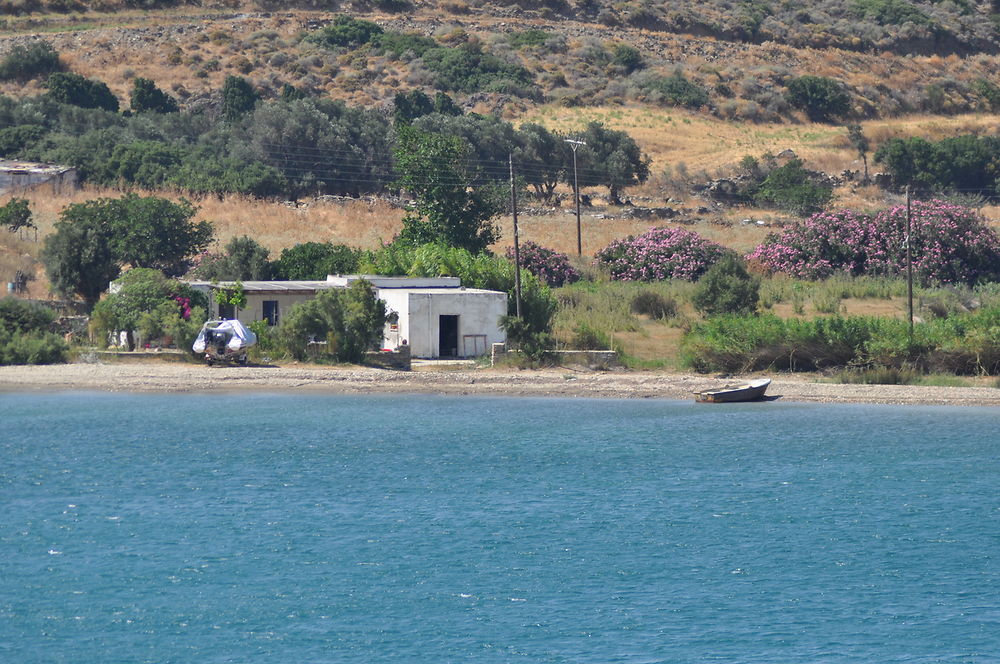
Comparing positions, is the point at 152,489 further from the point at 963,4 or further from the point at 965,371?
the point at 963,4

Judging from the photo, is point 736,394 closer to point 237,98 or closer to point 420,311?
point 420,311

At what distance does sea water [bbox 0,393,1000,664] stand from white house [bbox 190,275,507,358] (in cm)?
587

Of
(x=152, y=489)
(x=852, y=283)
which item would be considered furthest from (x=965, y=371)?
(x=152, y=489)

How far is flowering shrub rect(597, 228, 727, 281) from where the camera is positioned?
218ft

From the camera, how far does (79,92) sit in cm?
10600

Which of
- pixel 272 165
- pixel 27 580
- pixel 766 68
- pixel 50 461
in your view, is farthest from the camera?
pixel 766 68

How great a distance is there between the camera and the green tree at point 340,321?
49.3 m

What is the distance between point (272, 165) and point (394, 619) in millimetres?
70896

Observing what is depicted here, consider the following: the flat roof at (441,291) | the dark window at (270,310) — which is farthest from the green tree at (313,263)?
the flat roof at (441,291)

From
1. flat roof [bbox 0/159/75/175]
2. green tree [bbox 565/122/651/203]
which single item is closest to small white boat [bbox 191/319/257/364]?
flat roof [bbox 0/159/75/175]

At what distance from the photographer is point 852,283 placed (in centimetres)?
6284

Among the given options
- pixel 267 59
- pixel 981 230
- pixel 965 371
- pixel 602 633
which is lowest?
pixel 602 633

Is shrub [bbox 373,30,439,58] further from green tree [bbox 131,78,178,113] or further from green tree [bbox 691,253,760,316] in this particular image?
green tree [bbox 691,253,760,316]

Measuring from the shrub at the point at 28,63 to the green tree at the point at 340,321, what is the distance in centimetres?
7212
